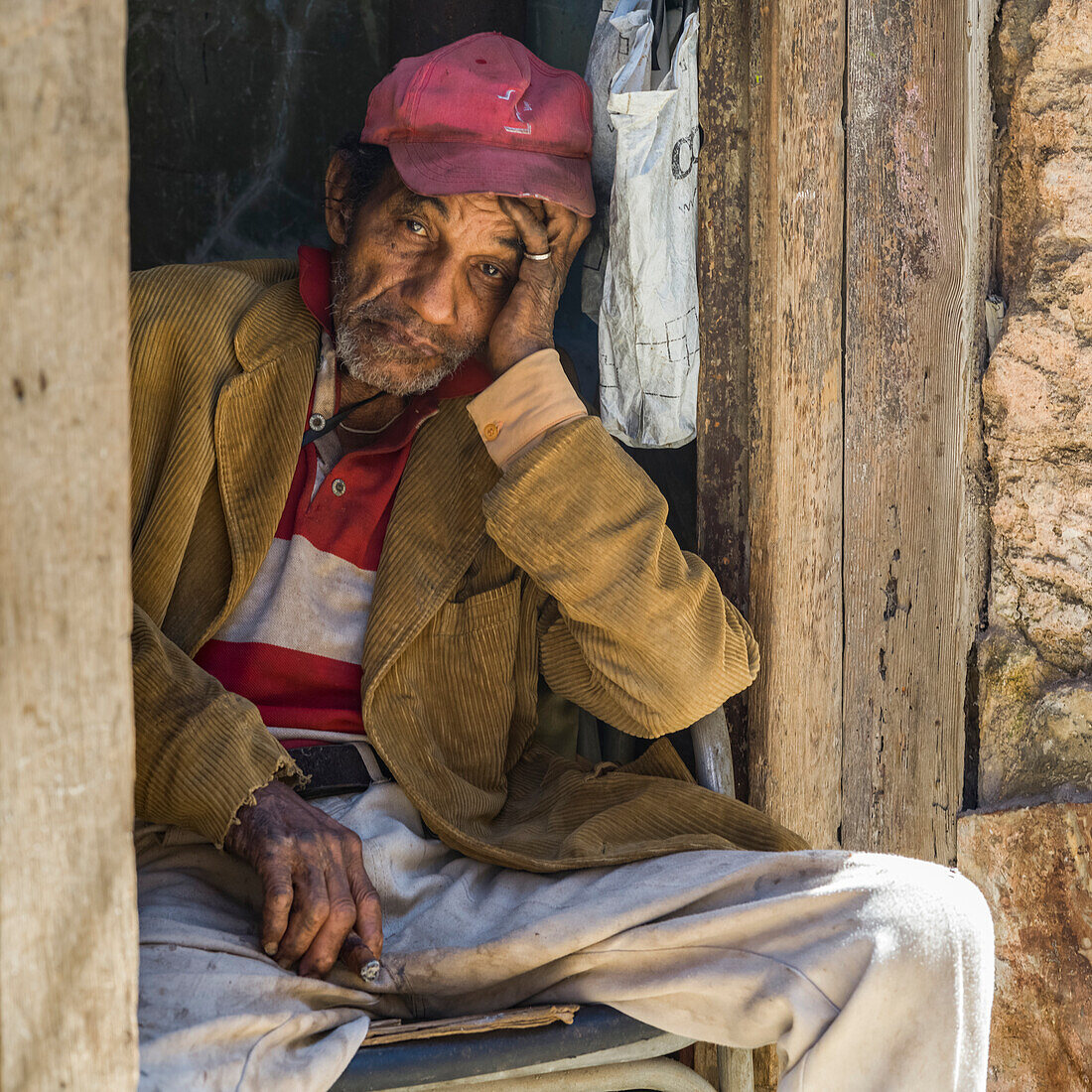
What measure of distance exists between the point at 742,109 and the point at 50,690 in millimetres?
1635

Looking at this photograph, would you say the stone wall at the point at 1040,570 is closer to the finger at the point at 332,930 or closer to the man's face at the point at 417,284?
the man's face at the point at 417,284

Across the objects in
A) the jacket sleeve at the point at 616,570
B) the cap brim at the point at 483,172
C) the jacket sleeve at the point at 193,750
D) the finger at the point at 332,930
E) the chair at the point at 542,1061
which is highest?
the cap brim at the point at 483,172

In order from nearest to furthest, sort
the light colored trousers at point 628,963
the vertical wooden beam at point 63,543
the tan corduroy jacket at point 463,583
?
the vertical wooden beam at point 63,543, the light colored trousers at point 628,963, the tan corduroy jacket at point 463,583

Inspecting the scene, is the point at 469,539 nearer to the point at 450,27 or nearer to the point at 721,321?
the point at 721,321

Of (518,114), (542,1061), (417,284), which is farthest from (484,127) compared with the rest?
(542,1061)

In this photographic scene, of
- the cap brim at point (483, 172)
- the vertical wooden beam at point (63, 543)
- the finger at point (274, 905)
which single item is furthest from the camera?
the cap brim at point (483, 172)

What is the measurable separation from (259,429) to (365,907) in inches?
29.9

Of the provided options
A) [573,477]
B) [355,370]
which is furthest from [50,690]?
[355,370]

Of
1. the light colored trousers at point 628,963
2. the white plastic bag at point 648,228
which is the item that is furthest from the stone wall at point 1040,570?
the light colored trousers at point 628,963

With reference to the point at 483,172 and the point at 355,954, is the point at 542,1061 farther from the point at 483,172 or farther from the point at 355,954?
the point at 483,172

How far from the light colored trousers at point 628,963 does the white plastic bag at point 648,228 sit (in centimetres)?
81

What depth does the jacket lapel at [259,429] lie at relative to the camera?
5.92 feet

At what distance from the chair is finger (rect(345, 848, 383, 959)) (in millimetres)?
168

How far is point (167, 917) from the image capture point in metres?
1.51
